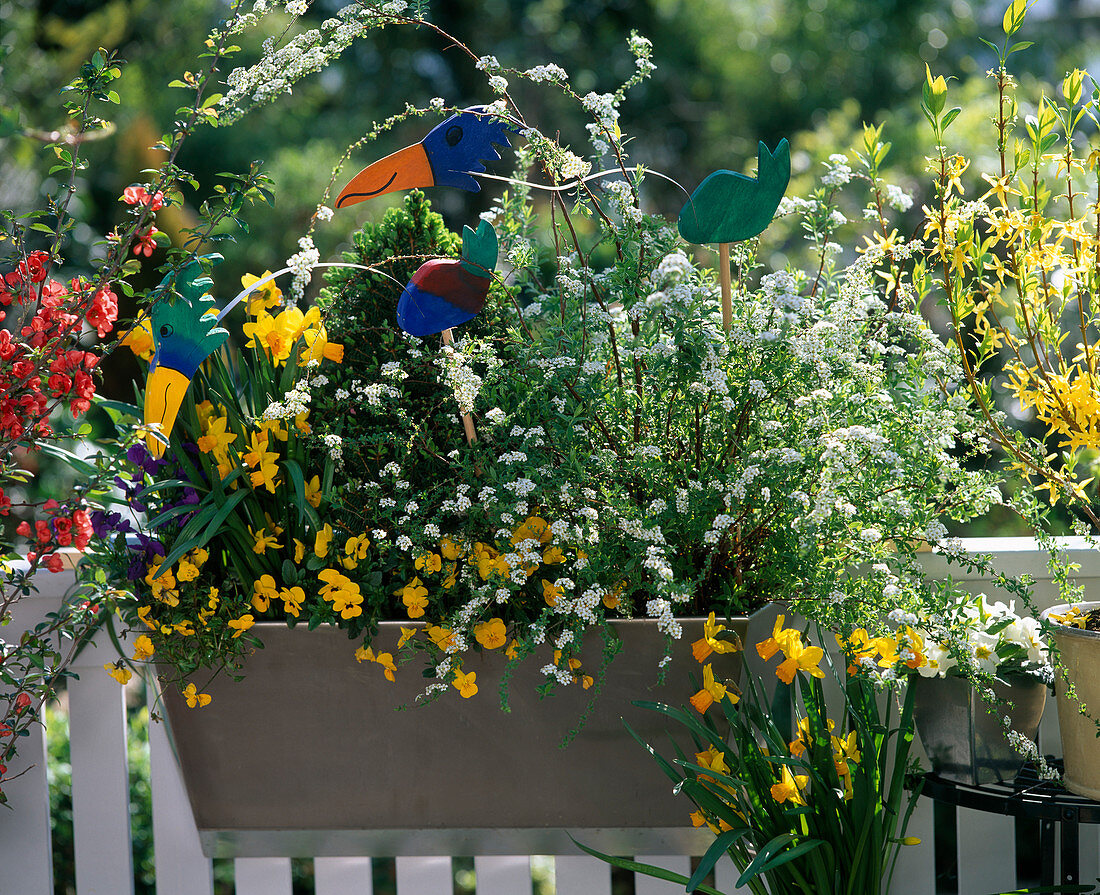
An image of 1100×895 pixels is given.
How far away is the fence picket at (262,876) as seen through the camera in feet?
4.29

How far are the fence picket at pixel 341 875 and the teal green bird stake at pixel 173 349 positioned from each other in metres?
0.63

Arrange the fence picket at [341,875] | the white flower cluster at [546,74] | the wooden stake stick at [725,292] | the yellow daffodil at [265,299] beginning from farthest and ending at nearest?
the fence picket at [341,875]
the yellow daffodil at [265,299]
the wooden stake stick at [725,292]
the white flower cluster at [546,74]

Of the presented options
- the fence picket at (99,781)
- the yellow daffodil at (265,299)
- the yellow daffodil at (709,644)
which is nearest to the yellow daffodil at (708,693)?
the yellow daffodil at (709,644)

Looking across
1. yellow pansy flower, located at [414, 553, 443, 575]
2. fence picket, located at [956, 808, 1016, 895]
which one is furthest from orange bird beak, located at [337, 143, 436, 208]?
fence picket, located at [956, 808, 1016, 895]

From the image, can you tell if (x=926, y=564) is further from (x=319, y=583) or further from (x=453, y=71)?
(x=453, y=71)

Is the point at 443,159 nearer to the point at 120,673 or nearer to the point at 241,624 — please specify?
the point at 241,624

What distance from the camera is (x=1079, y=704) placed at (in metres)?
1.08

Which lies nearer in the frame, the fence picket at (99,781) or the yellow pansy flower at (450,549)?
the yellow pansy flower at (450,549)

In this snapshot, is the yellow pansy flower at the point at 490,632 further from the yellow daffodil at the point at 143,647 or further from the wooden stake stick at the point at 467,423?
the yellow daffodil at the point at 143,647

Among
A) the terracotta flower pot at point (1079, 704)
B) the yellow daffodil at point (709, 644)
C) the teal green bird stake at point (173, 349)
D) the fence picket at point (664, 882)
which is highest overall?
the teal green bird stake at point (173, 349)

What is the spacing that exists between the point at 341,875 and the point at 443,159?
0.96 meters

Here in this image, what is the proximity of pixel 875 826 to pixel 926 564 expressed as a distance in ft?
1.31

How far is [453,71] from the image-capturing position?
24.2 feet

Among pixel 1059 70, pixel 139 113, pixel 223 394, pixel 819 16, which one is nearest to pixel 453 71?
pixel 819 16
